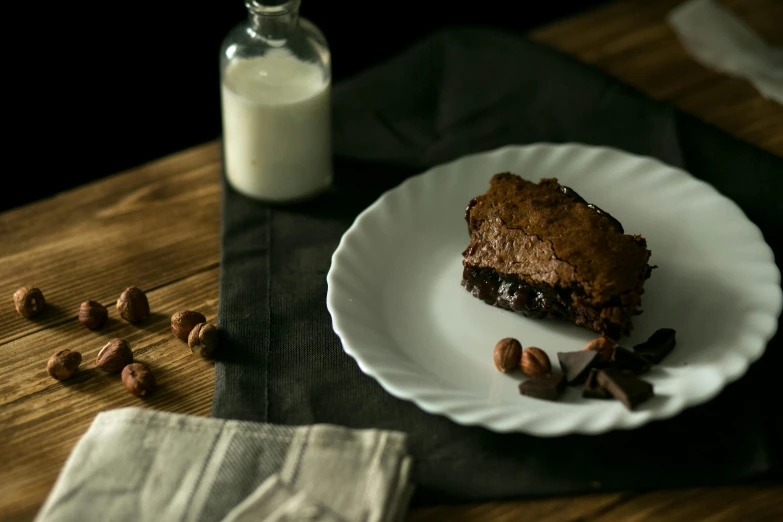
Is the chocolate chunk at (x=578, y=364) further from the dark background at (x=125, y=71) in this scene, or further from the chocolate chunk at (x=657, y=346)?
the dark background at (x=125, y=71)

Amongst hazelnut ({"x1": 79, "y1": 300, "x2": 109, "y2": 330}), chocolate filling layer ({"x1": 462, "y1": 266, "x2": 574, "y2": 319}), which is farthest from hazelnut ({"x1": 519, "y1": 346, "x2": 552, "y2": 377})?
hazelnut ({"x1": 79, "y1": 300, "x2": 109, "y2": 330})

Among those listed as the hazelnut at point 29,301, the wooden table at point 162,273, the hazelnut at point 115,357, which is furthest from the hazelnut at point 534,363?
the hazelnut at point 29,301

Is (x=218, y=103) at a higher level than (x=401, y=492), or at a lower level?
lower

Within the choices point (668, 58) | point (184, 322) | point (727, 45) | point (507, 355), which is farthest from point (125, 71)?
point (507, 355)

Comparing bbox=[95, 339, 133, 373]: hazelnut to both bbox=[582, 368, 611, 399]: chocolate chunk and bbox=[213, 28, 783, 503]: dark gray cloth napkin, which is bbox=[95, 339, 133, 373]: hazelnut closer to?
bbox=[213, 28, 783, 503]: dark gray cloth napkin

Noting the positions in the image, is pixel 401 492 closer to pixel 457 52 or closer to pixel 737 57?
pixel 457 52

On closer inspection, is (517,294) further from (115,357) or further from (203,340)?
(115,357)

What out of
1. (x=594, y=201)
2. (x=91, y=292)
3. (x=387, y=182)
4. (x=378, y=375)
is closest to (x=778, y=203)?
(x=594, y=201)
